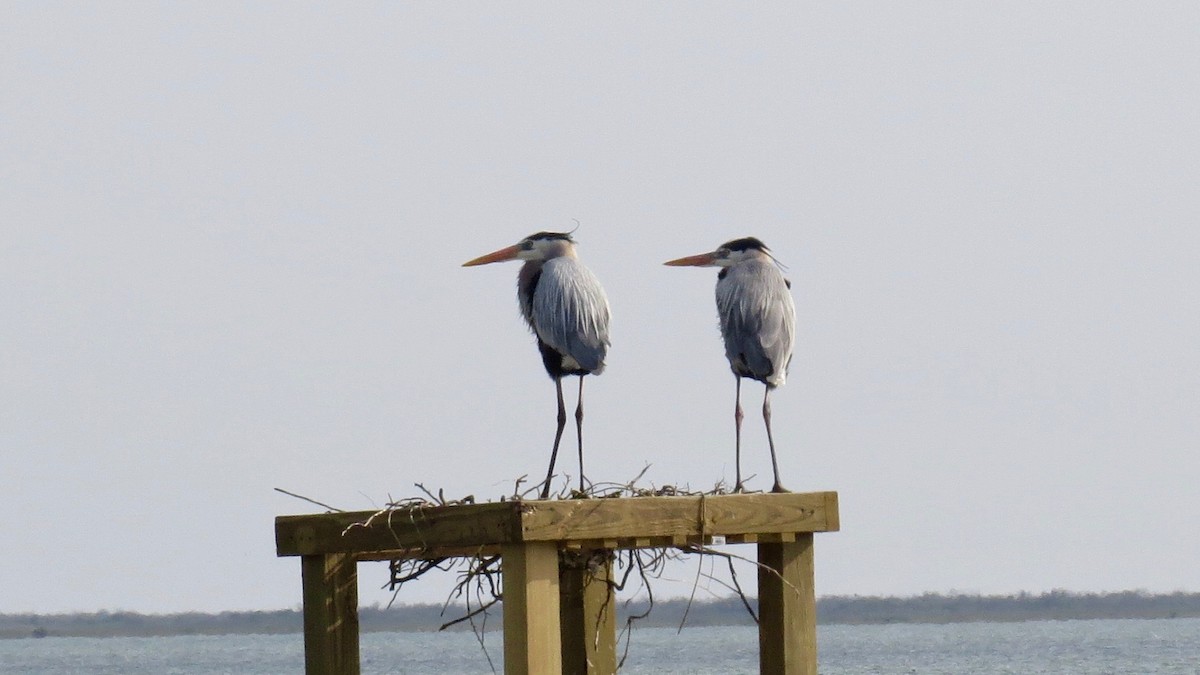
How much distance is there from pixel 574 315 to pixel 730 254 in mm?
→ 920

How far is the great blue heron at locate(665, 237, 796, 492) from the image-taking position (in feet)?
30.3

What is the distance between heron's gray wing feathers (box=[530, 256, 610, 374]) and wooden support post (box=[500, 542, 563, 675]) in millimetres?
2821

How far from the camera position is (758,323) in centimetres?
A: 923

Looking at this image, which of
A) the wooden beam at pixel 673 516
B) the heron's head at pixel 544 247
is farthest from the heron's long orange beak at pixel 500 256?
the wooden beam at pixel 673 516

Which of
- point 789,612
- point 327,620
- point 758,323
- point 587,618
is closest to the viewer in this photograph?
point 789,612

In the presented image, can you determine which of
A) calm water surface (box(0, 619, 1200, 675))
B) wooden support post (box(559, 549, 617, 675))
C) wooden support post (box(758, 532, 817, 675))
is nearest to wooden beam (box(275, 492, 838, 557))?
wooden support post (box(758, 532, 817, 675))

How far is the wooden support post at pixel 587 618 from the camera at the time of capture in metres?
8.91

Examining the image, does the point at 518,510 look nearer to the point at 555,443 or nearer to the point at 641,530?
the point at 641,530

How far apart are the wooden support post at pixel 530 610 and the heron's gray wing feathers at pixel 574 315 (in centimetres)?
282

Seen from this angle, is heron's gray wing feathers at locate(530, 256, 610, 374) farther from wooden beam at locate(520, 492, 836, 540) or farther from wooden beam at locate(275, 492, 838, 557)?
wooden beam at locate(520, 492, 836, 540)

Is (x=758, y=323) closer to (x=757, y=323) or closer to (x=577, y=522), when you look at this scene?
(x=757, y=323)

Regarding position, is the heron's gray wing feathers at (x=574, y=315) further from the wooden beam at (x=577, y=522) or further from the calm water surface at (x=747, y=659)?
the calm water surface at (x=747, y=659)

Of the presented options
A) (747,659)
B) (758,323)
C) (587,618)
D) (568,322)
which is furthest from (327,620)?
(747,659)

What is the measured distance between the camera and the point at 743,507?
7.31m
